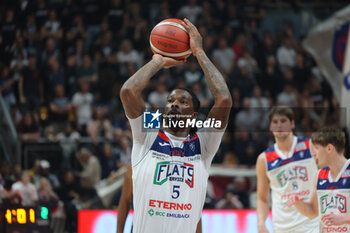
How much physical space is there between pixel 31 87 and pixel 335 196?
33.8 ft

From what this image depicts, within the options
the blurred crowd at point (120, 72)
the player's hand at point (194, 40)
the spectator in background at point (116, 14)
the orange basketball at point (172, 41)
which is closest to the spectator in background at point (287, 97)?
the blurred crowd at point (120, 72)

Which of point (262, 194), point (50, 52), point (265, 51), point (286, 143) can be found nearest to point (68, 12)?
point (50, 52)

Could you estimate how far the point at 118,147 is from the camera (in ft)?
39.5

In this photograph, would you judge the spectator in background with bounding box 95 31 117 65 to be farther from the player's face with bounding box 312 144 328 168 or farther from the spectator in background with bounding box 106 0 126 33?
the player's face with bounding box 312 144 328 168

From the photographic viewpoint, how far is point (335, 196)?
18.4ft

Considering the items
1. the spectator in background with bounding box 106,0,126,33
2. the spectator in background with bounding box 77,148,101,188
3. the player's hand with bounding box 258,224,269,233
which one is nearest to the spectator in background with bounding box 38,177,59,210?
the spectator in background with bounding box 77,148,101,188

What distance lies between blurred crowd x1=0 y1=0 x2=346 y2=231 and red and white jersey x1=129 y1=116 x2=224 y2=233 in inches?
260

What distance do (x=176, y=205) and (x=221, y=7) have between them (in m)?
12.6

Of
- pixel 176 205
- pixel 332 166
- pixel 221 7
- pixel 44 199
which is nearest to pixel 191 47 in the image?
pixel 176 205

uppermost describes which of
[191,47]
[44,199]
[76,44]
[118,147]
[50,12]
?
[50,12]

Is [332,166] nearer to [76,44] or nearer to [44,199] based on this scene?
[44,199]

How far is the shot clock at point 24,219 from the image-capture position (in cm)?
637

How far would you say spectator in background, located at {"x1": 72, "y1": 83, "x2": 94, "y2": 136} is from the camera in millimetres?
13648

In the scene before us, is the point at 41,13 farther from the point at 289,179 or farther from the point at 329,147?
the point at 329,147
